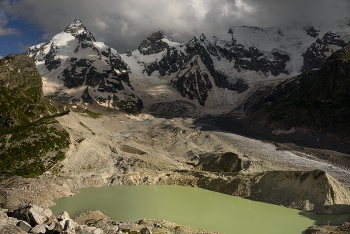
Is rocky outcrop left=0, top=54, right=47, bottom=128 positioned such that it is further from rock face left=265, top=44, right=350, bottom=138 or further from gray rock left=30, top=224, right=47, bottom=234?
rock face left=265, top=44, right=350, bottom=138

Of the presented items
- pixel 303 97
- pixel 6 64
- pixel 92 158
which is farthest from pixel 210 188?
pixel 303 97

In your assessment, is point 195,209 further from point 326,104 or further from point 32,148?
point 326,104

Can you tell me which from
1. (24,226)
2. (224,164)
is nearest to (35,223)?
(24,226)

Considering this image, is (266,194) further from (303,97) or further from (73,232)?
(303,97)

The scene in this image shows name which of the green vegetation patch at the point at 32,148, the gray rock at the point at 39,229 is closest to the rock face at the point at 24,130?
the green vegetation patch at the point at 32,148

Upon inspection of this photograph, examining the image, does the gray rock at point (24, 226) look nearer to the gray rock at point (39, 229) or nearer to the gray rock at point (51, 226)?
the gray rock at point (39, 229)

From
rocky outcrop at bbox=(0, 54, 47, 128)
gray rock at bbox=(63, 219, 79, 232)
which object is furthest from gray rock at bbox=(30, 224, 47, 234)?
rocky outcrop at bbox=(0, 54, 47, 128)
